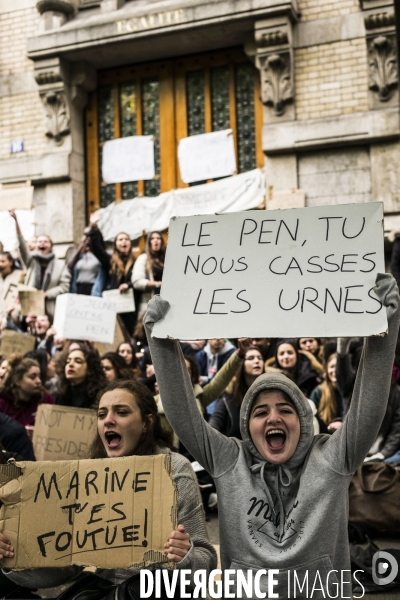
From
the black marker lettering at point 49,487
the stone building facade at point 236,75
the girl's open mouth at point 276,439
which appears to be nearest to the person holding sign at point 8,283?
the stone building facade at point 236,75

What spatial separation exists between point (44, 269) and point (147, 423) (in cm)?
763

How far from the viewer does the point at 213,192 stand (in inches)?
462

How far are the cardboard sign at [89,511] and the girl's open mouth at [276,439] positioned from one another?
1.24ft

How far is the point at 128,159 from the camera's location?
12.5 meters

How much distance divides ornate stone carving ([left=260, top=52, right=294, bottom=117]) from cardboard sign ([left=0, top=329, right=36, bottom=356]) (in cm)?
490

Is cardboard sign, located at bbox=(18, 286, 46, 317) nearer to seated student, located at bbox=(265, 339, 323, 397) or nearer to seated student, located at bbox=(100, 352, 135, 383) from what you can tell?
seated student, located at bbox=(100, 352, 135, 383)

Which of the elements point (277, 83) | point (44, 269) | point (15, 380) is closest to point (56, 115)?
point (44, 269)

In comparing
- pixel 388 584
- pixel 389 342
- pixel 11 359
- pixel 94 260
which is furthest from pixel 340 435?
pixel 94 260

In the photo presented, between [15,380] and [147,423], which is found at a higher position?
[15,380]

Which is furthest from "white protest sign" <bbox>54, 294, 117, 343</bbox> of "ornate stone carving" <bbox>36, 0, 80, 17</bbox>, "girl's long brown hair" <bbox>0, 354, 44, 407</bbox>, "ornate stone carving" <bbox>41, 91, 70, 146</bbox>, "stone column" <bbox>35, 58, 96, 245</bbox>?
"ornate stone carving" <bbox>36, 0, 80, 17</bbox>

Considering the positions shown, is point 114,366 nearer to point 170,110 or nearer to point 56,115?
point 170,110

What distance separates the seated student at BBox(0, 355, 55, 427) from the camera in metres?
6.32

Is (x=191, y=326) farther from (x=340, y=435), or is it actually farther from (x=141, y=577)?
(x=141, y=577)

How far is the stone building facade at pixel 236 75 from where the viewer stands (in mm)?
10641
